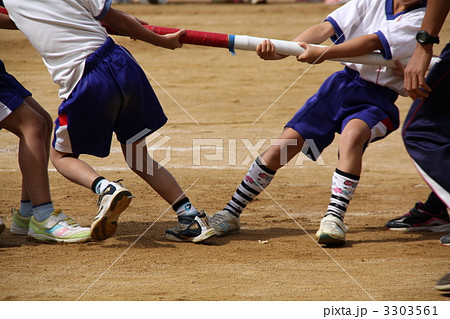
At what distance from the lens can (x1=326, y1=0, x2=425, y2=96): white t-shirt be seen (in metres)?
3.54

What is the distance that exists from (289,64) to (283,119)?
9.46ft

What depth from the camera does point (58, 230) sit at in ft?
11.6

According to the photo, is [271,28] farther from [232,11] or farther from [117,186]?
[117,186]

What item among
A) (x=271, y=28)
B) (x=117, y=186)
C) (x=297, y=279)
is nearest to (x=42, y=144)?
(x=117, y=186)

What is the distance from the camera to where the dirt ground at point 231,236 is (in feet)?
9.67

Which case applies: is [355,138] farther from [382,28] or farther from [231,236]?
[231,236]

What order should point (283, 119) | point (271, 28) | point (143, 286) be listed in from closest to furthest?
point (143, 286) → point (283, 119) → point (271, 28)

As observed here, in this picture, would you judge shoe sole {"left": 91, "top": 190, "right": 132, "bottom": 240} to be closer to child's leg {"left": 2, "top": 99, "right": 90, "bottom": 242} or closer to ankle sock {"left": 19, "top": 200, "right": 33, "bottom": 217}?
child's leg {"left": 2, "top": 99, "right": 90, "bottom": 242}

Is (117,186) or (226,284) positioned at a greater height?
(117,186)

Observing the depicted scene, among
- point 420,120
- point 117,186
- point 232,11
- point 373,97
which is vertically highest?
point 420,120

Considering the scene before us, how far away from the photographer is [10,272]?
310 cm

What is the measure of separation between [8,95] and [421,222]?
9.20 feet

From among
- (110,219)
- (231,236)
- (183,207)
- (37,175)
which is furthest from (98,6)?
(231,236)

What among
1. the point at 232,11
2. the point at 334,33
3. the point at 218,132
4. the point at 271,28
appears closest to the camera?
the point at 334,33
